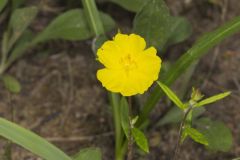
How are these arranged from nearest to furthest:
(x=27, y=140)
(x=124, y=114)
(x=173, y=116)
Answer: (x=27, y=140)
(x=124, y=114)
(x=173, y=116)

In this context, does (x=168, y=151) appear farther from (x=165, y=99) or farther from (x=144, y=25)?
(x=144, y=25)

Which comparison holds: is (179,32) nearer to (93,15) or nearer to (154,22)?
(154,22)

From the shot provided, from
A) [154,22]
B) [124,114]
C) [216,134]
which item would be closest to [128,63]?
[124,114]

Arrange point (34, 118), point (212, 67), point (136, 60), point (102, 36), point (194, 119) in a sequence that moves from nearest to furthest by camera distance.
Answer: point (136, 60) < point (102, 36) < point (194, 119) < point (34, 118) < point (212, 67)

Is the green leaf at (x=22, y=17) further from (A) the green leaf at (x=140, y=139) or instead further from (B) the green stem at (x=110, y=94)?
(A) the green leaf at (x=140, y=139)

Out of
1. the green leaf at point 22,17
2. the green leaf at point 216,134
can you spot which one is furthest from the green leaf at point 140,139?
the green leaf at point 22,17

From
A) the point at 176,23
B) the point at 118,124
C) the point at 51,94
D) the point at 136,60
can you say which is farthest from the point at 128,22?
the point at 136,60
